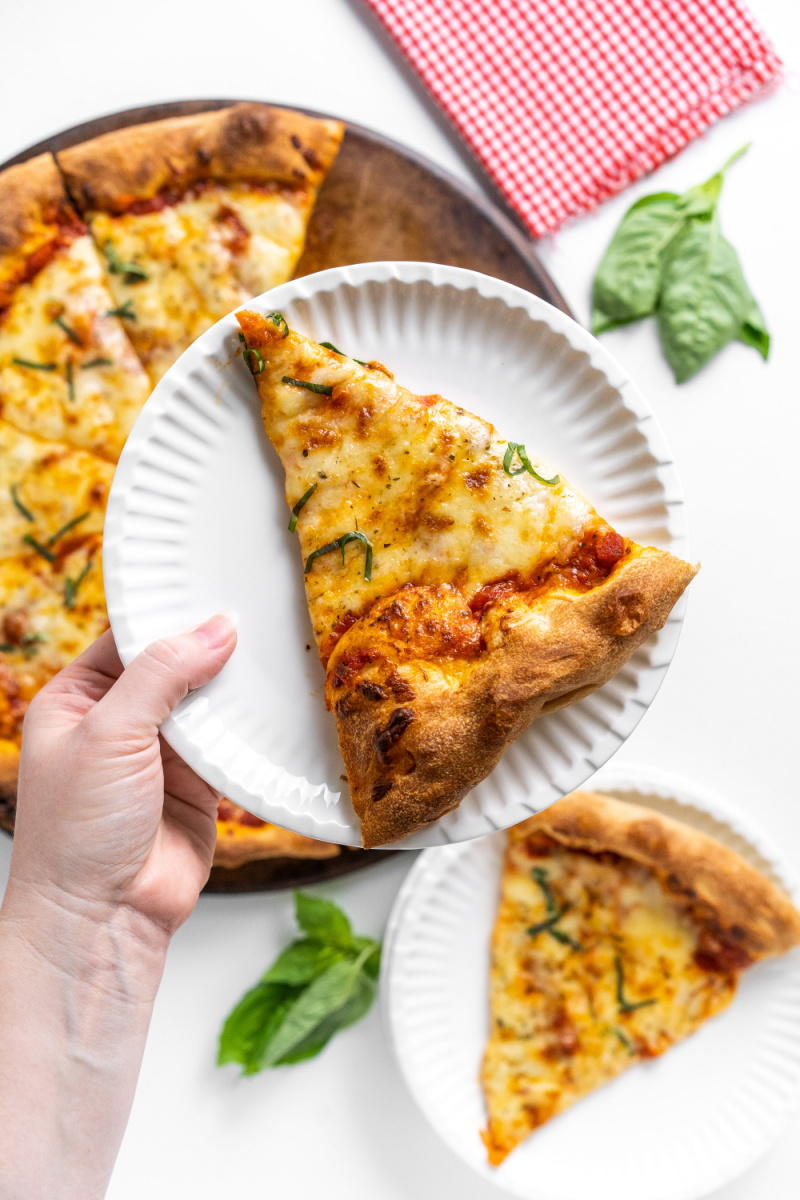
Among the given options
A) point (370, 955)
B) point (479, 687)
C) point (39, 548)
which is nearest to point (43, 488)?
point (39, 548)

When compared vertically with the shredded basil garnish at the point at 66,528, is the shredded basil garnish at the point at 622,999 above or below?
below

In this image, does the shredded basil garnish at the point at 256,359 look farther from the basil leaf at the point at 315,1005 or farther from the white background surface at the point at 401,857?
the basil leaf at the point at 315,1005

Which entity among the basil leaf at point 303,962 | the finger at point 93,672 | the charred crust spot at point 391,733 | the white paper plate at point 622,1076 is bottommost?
the white paper plate at point 622,1076

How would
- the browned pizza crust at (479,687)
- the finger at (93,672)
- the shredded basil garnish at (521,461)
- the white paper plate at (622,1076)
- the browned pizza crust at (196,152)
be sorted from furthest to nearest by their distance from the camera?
the white paper plate at (622,1076) < the browned pizza crust at (196,152) < the finger at (93,672) < the shredded basil garnish at (521,461) < the browned pizza crust at (479,687)

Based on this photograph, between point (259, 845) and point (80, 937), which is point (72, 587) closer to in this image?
point (259, 845)

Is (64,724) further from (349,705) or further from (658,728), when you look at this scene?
(658,728)

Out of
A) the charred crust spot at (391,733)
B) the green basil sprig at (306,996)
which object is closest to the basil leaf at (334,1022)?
the green basil sprig at (306,996)

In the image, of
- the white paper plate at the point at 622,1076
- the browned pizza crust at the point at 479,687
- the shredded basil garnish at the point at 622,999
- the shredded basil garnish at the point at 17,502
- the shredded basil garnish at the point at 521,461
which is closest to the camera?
the browned pizza crust at the point at 479,687

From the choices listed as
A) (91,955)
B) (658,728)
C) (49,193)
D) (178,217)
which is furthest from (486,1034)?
(49,193)
